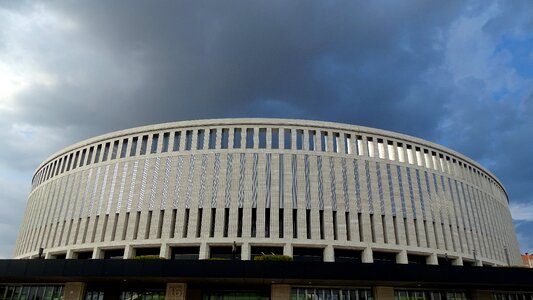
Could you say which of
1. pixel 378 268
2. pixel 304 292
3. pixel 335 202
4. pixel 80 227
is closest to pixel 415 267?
pixel 378 268

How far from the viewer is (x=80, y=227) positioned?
2130 inches

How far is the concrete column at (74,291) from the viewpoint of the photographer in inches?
1407

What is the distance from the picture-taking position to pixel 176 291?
3516cm

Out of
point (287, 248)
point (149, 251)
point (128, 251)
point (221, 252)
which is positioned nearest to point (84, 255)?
point (128, 251)

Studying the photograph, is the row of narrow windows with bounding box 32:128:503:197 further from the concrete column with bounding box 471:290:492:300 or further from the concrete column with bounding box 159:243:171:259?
the concrete column with bounding box 471:290:492:300

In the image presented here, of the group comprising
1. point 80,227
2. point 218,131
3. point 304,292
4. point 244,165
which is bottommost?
point 304,292

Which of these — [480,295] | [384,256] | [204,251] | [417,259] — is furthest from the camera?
[417,259]

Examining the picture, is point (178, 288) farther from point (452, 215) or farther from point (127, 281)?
point (452, 215)

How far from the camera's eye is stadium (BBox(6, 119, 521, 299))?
159 ft

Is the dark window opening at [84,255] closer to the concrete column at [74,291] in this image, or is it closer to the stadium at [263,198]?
the stadium at [263,198]

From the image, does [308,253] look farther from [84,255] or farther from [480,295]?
[84,255]

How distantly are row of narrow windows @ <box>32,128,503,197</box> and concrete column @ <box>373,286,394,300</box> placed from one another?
21.0 m

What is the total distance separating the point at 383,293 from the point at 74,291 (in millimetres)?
28237

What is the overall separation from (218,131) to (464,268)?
108 feet
